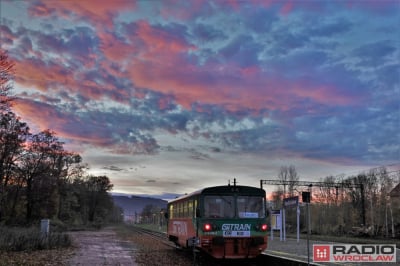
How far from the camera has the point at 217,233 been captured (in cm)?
1575

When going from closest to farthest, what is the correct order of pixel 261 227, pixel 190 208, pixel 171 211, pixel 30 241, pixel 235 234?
pixel 235 234
pixel 261 227
pixel 190 208
pixel 30 241
pixel 171 211

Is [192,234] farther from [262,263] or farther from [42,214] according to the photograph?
[42,214]

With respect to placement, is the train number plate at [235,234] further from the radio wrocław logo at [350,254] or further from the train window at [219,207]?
the radio wrocław logo at [350,254]

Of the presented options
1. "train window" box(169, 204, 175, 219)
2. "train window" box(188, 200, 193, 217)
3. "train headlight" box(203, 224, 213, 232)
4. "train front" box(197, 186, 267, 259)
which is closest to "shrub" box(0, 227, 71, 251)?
"train window" box(169, 204, 175, 219)

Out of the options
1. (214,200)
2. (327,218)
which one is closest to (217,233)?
(214,200)

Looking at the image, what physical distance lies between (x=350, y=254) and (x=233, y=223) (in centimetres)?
470

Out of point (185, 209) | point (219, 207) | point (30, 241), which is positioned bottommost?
point (30, 241)

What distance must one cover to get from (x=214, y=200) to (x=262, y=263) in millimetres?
2852

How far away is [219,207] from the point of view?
53.5 feet

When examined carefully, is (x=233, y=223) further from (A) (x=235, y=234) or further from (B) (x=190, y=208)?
(B) (x=190, y=208)

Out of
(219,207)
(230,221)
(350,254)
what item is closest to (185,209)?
(219,207)

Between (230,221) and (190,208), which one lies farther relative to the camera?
(190,208)

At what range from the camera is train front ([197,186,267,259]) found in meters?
15.7

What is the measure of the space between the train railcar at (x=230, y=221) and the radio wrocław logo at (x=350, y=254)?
6.73 ft
